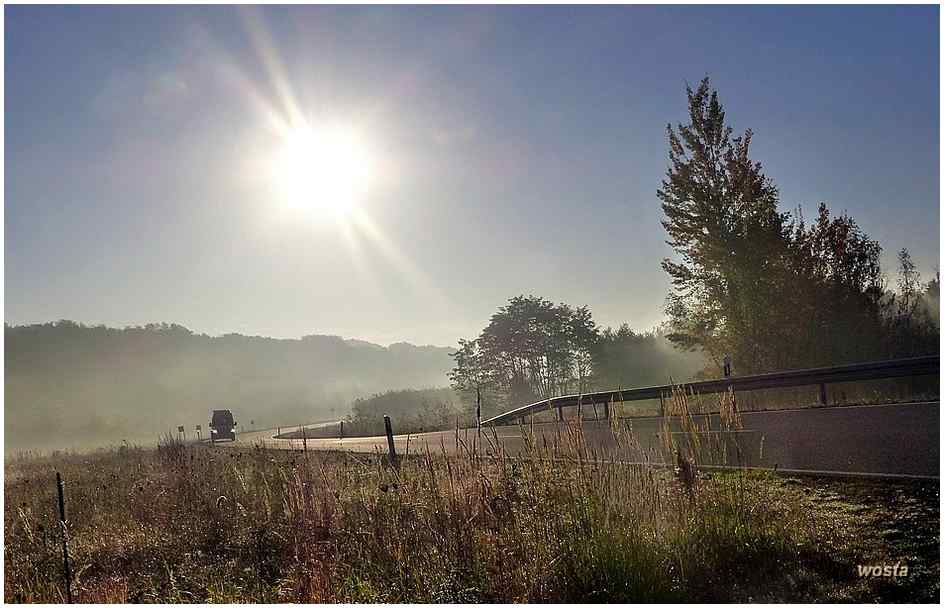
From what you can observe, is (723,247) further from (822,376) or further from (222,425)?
(222,425)

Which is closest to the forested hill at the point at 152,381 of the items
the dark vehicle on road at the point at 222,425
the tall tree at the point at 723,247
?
the dark vehicle on road at the point at 222,425

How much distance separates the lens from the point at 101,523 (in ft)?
39.0

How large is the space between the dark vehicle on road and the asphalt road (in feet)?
117

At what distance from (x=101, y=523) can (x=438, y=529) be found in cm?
802

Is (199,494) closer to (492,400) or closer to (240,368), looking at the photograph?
(492,400)

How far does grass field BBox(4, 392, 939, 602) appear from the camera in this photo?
5500mm

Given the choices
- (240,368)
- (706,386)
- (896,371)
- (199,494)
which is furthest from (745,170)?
(240,368)

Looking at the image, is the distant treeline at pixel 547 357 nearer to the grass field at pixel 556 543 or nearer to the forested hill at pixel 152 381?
the grass field at pixel 556 543

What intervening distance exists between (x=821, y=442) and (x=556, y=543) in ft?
18.8

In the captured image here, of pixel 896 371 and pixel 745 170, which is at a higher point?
pixel 745 170

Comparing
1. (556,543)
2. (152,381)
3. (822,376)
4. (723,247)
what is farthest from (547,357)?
(152,381)

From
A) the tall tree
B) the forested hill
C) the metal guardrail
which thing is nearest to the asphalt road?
the metal guardrail

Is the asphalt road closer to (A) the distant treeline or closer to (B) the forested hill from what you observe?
(A) the distant treeline
